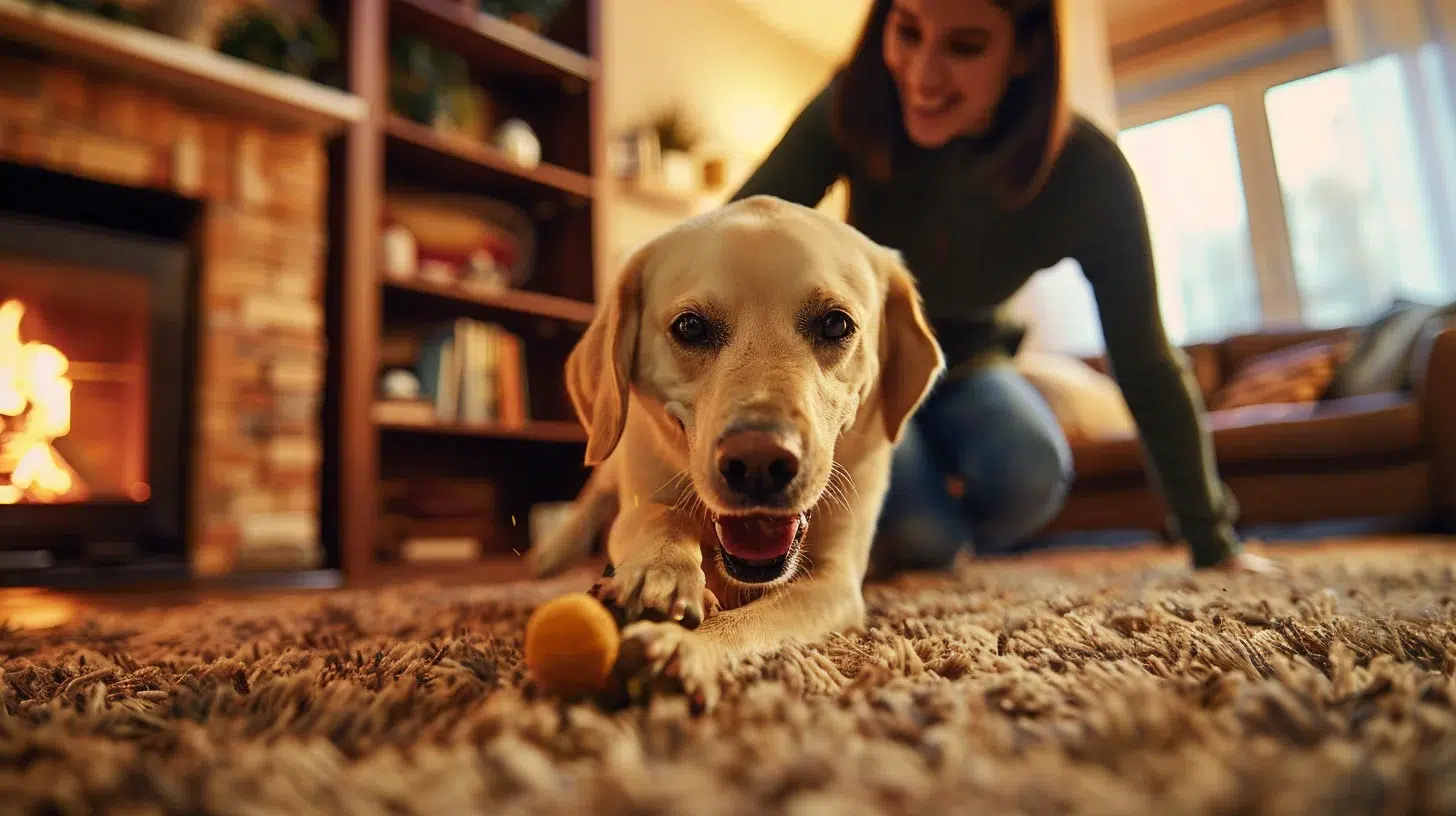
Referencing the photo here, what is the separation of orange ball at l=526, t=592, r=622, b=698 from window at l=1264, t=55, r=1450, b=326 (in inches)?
244

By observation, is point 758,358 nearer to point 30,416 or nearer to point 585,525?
point 585,525

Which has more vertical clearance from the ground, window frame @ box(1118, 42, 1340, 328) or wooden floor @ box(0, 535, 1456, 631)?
window frame @ box(1118, 42, 1340, 328)

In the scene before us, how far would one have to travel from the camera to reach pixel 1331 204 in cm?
Result: 589

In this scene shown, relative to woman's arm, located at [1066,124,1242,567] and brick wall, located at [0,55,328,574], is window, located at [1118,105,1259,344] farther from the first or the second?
brick wall, located at [0,55,328,574]

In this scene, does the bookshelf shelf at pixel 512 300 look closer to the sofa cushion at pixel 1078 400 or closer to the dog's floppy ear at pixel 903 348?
the sofa cushion at pixel 1078 400

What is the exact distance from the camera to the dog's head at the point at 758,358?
845 mm

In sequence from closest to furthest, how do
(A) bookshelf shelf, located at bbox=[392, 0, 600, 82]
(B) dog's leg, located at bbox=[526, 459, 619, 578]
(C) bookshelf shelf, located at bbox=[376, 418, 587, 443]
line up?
(B) dog's leg, located at bbox=[526, 459, 619, 578] → (C) bookshelf shelf, located at bbox=[376, 418, 587, 443] → (A) bookshelf shelf, located at bbox=[392, 0, 600, 82]

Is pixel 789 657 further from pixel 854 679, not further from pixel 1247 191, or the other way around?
pixel 1247 191

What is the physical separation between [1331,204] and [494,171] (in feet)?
18.5

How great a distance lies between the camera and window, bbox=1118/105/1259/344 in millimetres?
6352

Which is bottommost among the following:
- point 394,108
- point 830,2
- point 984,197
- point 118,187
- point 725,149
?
point 984,197

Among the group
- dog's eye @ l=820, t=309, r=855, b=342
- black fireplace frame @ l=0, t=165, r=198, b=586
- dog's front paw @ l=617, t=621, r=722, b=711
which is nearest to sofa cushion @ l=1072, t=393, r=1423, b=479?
dog's eye @ l=820, t=309, r=855, b=342

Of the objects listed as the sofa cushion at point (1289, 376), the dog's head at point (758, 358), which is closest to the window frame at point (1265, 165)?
the sofa cushion at point (1289, 376)

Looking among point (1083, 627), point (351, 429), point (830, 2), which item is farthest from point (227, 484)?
point (830, 2)
